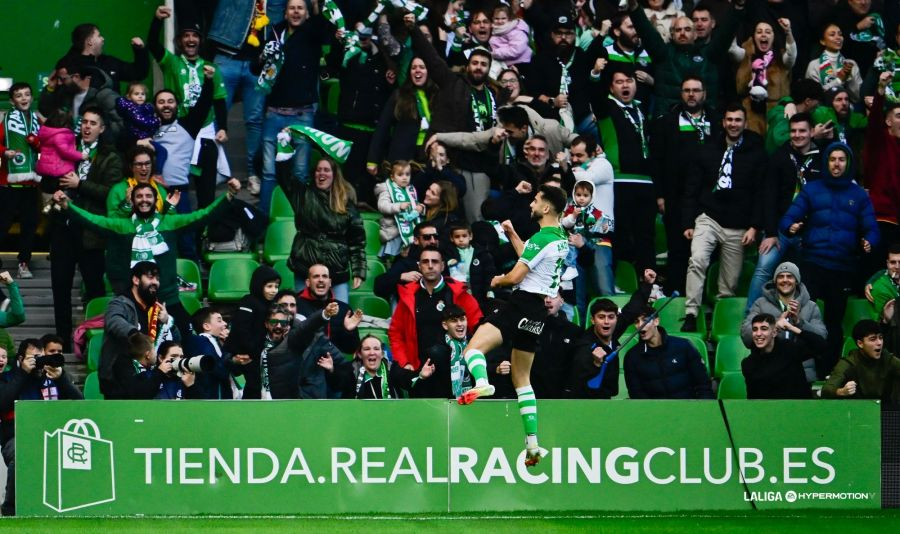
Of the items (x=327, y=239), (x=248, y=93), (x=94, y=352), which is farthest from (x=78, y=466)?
(x=248, y=93)

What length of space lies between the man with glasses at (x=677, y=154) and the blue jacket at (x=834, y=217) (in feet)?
3.67

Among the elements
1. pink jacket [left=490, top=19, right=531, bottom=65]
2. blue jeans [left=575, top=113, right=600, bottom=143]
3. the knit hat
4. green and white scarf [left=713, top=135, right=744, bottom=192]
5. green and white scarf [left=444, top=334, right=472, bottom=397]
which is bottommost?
green and white scarf [left=444, top=334, right=472, bottom=397]

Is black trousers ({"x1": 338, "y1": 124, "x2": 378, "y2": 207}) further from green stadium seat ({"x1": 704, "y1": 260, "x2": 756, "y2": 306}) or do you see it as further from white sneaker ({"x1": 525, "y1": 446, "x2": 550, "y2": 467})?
white sneaker ({"x1": 525, "y1": 446, "x2": 550, "y2": 467})

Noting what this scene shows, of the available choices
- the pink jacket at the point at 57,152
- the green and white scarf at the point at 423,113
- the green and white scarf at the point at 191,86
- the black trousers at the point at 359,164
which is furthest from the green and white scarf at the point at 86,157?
the green and white scarf at the point at 423,113

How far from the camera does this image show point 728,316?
16547mm

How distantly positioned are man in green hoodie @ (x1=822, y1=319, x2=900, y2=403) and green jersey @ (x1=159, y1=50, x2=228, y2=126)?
6661mm

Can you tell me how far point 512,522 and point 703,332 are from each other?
4446 mm

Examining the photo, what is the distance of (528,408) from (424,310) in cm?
270

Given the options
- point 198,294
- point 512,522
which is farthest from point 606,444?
point 198,294

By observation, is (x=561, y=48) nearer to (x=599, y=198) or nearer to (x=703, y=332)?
(x=599, y=198)

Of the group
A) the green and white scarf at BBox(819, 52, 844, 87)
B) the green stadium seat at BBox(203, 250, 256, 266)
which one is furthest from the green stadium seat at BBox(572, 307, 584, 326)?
the green and white scarf at BBox(819, 52, 844, 87)

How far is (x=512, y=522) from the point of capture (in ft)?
42.0

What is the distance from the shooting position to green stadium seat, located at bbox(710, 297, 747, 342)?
650 inches

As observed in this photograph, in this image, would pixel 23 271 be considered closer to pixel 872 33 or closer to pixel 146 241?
pixel 146 241
